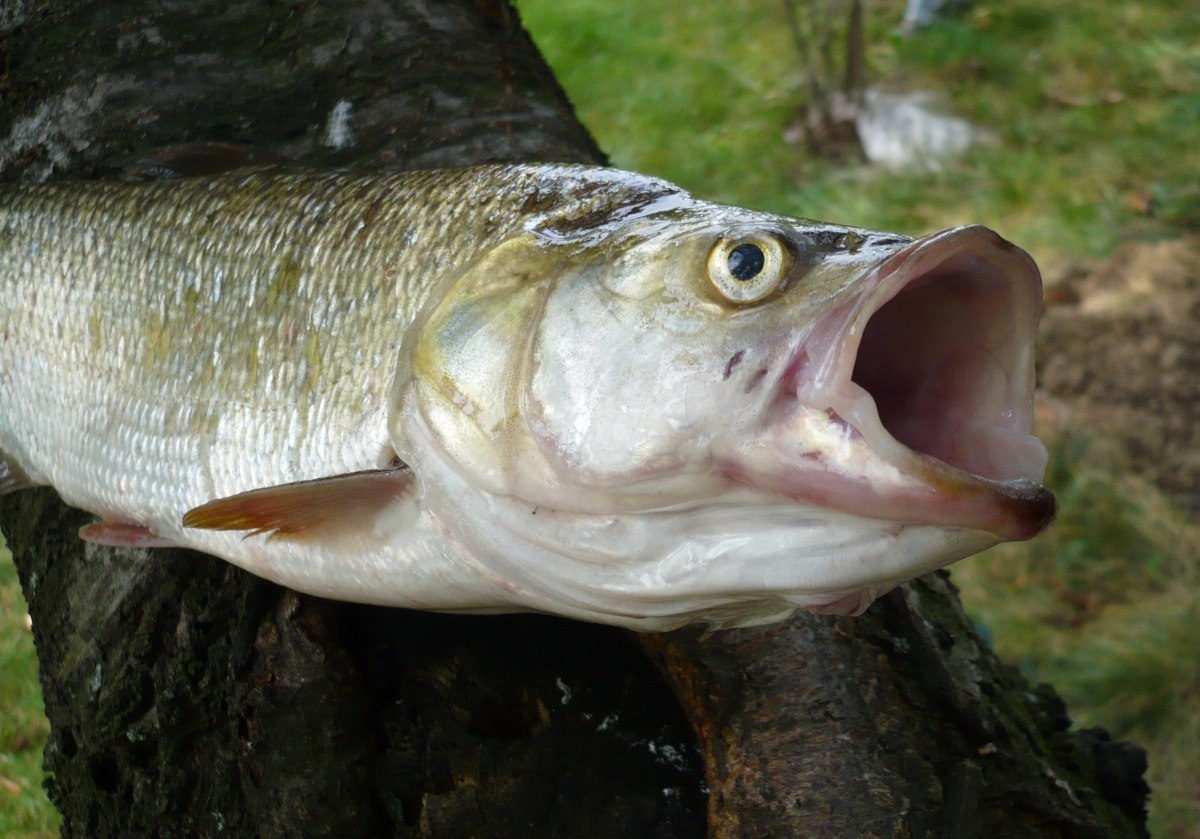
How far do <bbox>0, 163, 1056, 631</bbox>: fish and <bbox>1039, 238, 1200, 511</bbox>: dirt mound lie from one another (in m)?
3.72

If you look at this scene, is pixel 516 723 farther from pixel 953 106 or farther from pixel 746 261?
pixel 953 106

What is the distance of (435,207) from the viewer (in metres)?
1.91

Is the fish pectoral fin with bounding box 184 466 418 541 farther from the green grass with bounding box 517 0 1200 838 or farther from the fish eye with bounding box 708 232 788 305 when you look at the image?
the green grass with bounding box 517 0 1200 838

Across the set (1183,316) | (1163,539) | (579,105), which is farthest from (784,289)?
(579,105)

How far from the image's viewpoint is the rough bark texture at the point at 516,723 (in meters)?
2.02

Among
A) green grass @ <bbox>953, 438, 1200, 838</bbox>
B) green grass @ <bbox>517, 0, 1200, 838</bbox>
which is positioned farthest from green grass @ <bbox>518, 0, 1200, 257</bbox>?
green grass @ <bbox>953, 438, 1200, 838</bbox>

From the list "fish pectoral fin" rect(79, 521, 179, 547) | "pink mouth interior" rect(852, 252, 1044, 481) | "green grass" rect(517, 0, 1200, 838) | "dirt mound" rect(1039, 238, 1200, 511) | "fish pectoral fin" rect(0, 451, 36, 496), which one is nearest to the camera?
"pink mouth interior" rect(852, 252, 1044, 481)

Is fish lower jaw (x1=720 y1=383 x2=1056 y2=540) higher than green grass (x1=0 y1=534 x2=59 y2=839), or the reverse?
fish lower jaw (x1=720 y1=383 x2=1056 y2=540)

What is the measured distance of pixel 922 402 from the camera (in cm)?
146

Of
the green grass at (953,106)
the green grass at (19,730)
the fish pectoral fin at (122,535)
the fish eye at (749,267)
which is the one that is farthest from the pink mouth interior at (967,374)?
the green grass at (953,106)

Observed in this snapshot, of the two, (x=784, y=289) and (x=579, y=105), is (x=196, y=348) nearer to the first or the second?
(x=784, y=289)

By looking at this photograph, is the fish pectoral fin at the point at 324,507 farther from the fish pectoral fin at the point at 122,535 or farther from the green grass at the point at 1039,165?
the green grass at the point at 1039,165

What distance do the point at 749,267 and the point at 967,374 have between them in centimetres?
30

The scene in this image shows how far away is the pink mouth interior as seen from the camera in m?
1.40
